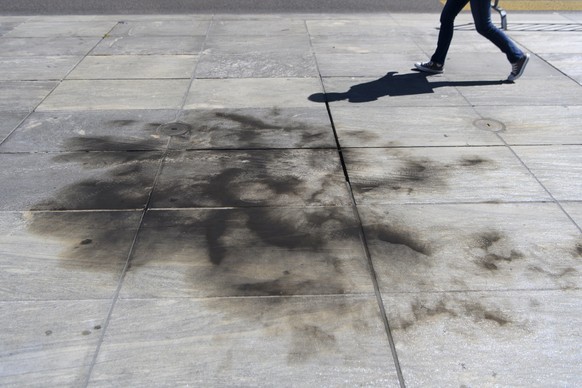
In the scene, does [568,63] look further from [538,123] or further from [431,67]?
[538,123]

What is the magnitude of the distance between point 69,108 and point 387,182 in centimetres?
Result: 396

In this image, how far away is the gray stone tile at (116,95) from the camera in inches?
292

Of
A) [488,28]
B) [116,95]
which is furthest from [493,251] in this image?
[116,95]

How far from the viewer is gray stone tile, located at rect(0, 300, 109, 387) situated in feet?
11.6

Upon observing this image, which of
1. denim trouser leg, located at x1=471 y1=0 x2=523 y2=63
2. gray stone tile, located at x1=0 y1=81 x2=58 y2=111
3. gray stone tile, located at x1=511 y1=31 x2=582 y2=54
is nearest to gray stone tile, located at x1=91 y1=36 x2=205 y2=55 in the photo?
gray stone tile, located at x1=0 y1=81 x2=58 y2=111

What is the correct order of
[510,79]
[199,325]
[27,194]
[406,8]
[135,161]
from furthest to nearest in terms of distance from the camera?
[406,8] → [510,79] → [135,161] → [27,194] → [199,325]

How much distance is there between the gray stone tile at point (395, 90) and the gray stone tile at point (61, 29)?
15.7 ft

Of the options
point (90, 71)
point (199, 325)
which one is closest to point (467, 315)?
point (199, 325)

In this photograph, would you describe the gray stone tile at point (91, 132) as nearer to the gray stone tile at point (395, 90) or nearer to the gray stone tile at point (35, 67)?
the gray stone tile at point (35, 67)

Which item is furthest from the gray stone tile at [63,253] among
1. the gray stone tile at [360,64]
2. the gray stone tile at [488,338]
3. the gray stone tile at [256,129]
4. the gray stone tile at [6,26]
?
the gray stone tile at [6,26]

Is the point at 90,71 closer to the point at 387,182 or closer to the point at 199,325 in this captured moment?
the point at 387,182

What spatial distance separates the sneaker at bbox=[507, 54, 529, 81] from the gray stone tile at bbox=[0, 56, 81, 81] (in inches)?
235

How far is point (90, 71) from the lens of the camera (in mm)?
8688

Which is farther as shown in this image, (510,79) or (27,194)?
(510,79)
